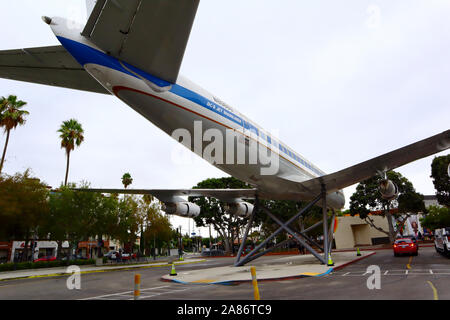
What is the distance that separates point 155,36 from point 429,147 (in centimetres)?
1129

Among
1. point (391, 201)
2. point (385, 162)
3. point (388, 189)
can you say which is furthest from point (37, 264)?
point (391, 201)

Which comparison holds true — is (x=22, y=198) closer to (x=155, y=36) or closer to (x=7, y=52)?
(x=7, y=52)

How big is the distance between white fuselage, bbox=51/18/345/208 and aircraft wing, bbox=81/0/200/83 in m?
0.45

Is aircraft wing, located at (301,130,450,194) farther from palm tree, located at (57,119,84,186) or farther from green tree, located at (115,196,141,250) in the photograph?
palm tree, located at (57,119,84,186)

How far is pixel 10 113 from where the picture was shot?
31625 mm

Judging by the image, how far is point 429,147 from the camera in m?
11.4

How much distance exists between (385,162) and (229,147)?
694 centimetres

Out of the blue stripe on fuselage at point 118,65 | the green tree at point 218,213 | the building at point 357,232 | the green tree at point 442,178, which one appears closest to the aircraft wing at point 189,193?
the blue stripe on fuselage at point 118,65

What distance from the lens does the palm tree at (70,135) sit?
127 feet

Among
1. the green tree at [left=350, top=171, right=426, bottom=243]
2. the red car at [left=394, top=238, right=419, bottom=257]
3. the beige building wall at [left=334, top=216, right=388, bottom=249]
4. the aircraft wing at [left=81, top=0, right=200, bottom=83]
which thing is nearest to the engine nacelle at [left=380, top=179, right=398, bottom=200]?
the aircraft wing at [left=81, top=0, right=200, bottom=83]

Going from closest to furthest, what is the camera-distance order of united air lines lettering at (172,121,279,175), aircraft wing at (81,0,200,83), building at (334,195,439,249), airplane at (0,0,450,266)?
aircraft wing at (81,0,200,83) < airplane at (0,0,450,266) < united air lines lettering at (172,121,279,175) < building at (334,195,439,249)

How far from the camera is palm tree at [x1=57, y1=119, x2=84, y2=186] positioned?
127 feet

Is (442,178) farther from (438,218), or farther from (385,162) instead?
(385,162)
